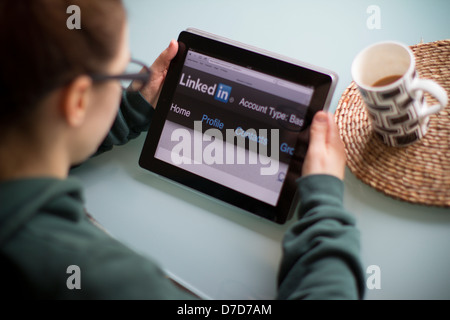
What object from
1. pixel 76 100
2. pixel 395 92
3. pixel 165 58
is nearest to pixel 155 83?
pixel 165 58

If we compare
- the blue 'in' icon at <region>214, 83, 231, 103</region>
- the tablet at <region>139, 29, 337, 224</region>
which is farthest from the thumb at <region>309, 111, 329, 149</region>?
the blue 'in' icon at <region>214, 83, 231, 103</region>

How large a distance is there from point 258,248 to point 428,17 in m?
0.55

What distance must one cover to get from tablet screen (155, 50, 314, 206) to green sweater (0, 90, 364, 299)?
90 mm

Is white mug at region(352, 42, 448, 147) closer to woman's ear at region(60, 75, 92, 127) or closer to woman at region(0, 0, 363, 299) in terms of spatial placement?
woman at region(0, 0, 363, 299)

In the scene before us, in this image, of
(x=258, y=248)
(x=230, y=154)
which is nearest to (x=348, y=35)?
(x=230, y=154)

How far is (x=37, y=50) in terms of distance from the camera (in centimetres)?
42

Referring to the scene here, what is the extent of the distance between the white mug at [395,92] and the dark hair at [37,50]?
0.38 metres

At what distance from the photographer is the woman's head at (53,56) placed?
424mm

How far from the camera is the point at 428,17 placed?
2.45 ft

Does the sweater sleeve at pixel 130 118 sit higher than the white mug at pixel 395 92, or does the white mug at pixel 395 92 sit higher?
the white mug at pixel 395 92

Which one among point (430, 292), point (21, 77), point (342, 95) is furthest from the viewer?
point (342, 95)

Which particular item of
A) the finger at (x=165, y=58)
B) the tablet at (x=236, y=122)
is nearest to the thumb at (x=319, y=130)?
the tablet at (x=236, y=122)

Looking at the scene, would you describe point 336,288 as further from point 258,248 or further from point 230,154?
point 230,154

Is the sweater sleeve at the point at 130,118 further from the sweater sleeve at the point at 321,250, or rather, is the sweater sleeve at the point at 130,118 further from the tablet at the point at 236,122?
the sweater sleeve at the point at 321,250
